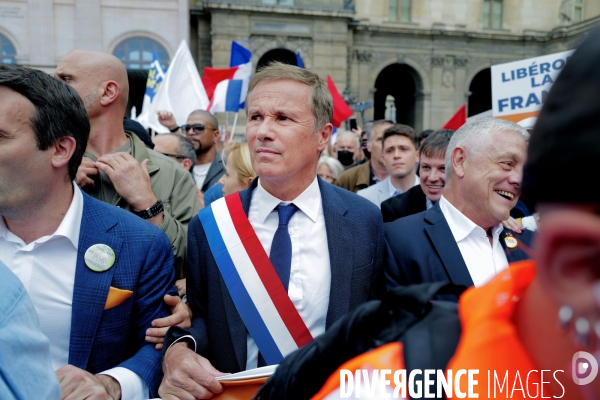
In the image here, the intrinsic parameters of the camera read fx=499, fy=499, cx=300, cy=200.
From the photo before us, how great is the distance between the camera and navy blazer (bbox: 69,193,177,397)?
1959 millimetres

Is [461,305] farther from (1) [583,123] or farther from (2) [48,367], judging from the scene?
(2) [48,367]

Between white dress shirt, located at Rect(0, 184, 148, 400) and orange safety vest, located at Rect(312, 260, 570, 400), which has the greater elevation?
orange safety vest, located at Rect(312, 260, 570, 400)

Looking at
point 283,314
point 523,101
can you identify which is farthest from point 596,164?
point 523,101

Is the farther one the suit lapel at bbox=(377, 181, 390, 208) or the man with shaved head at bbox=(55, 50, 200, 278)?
the suit lapel at bbox=(377, 181, 390, 208)

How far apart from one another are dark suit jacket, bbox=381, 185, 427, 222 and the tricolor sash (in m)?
2.15

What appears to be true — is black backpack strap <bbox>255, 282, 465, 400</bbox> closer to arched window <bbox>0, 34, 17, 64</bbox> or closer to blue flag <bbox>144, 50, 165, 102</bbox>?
blue flag <bbox>144, 50, 165, 102</bbox>

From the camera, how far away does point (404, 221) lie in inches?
97.3

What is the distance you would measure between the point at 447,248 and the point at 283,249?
30.3 inches

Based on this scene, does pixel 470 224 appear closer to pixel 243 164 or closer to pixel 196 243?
pixel 196 243

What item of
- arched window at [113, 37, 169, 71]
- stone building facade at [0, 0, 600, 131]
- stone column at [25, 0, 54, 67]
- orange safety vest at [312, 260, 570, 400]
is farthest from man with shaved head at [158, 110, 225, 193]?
stone column at [25, 0, 54, 67]

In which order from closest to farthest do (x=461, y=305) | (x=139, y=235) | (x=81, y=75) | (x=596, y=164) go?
(x=596, y=164) < (x=461, y=305) < (x=139, y=235) < (x=81, y=75)

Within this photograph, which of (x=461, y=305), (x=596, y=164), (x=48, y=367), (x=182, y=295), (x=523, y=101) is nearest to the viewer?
(x=596, y=164)

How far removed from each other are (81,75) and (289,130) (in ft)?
4.07

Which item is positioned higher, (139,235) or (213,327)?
(139,235)
